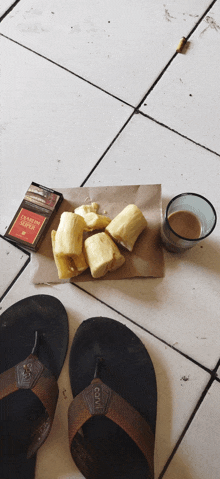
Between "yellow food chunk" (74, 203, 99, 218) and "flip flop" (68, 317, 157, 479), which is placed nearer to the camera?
"flip flop" (68, 317, 157, 479)

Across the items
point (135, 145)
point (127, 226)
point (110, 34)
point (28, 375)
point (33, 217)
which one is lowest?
point (28, 375)

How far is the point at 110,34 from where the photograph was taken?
1041 mm

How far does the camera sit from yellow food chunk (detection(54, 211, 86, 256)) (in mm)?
770

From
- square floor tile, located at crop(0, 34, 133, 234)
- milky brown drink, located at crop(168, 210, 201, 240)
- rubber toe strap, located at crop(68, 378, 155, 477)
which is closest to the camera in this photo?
rubber toe strap, located at crop(68, 378, 155, 477)

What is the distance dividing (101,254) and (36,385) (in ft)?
1.06

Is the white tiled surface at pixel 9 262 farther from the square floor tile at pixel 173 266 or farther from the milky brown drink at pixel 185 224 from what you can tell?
the milky brown drink at pixel 185 224

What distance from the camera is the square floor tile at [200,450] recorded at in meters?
0.74

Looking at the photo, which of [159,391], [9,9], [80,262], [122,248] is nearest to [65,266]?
[80,262]

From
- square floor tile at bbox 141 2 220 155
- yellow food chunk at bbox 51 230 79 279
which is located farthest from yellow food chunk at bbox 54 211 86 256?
square floor tile at bbox 141 2 220 155

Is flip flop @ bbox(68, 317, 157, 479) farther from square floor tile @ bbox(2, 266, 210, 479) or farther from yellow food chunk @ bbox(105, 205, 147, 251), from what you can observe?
yellow food chunk @ bbox(105, 205, 147, 251)

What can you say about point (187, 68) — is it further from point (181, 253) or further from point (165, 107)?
point (181, 253)

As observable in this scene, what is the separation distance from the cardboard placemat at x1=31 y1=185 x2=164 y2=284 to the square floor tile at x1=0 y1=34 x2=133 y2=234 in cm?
7

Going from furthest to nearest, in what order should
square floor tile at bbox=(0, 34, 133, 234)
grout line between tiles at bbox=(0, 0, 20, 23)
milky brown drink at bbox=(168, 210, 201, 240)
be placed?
grout line between tiles at bbox=(0, 0, 20, 23) < square floor tile at bbox=(0, 34, 133, 234) < milky brown drink at bbox=(168, 210, 201, 240)

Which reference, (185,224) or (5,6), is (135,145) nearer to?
(185,224)
